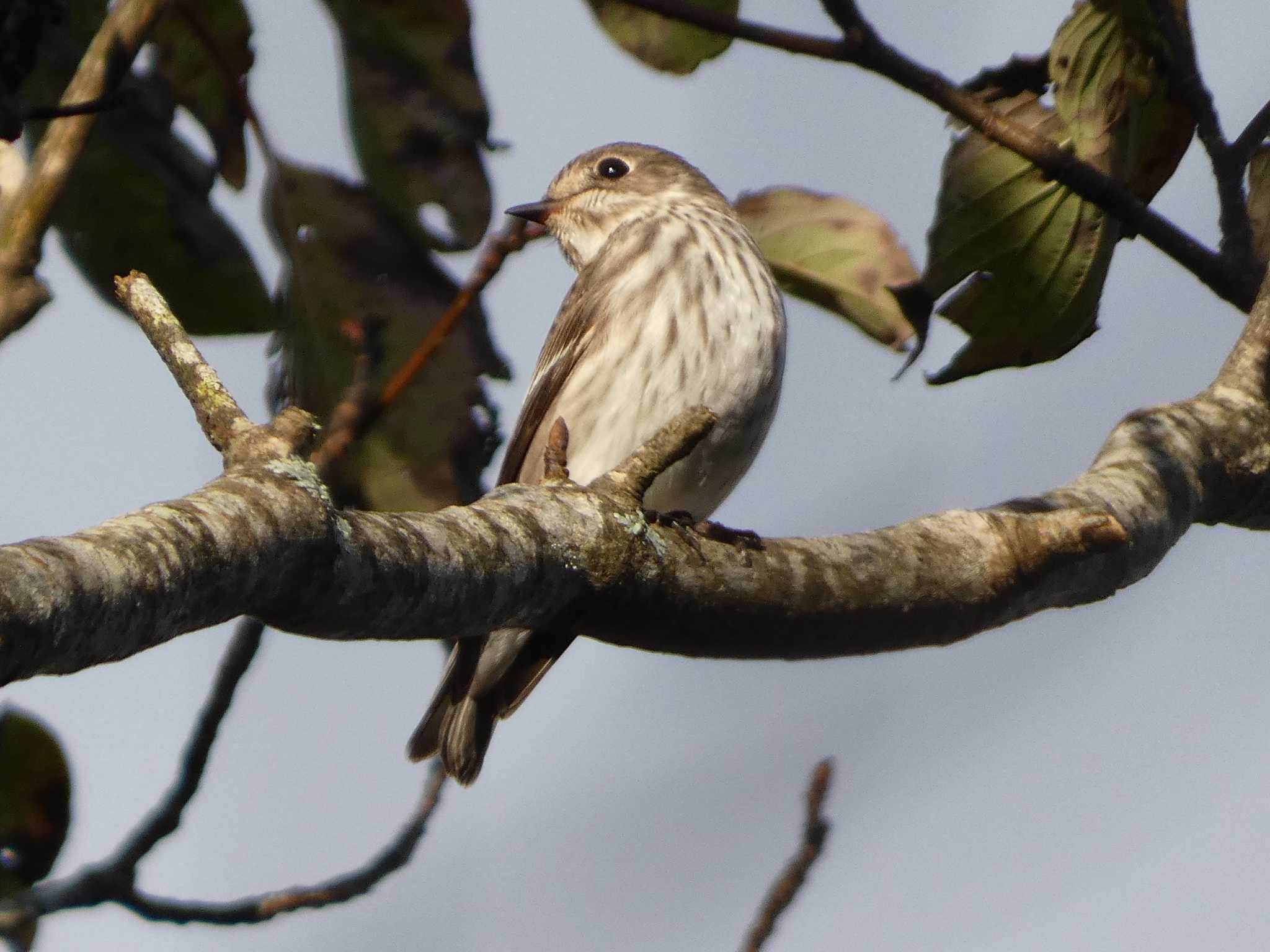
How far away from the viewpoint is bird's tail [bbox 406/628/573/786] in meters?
3.95

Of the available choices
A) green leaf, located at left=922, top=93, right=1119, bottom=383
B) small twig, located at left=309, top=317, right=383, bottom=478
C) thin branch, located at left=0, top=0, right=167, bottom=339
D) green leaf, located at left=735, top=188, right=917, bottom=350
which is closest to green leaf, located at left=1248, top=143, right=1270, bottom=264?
green leaf, located at left=922, top=93, right=1119, bottom=383

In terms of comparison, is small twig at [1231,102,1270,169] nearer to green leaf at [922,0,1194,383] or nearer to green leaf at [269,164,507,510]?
green leaf at [922,0,1194,383]

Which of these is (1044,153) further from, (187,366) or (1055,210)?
(187,366)

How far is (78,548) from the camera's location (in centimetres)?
162

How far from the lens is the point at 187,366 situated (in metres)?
2.30

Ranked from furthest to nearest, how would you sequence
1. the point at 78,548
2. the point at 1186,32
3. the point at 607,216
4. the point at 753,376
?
the point at 607,216, the point at 753,376, the point at 1186,32, the point at 78,548

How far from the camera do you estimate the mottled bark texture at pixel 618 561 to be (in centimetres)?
166

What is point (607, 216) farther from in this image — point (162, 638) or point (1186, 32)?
point (162, 638)

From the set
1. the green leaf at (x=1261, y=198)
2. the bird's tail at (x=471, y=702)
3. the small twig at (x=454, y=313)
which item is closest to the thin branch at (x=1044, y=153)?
the green leaf at (x=1261, y=198)

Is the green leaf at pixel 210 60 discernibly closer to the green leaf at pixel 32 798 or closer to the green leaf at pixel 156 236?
the green leaf at pixel 156 236

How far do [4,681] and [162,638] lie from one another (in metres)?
0.24

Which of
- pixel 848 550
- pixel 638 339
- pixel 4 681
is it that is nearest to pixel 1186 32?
pixel 848 550

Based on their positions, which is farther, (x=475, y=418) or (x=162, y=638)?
(x=475, y=418)

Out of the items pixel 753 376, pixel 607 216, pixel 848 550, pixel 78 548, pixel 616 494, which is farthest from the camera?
pixel 607 216
